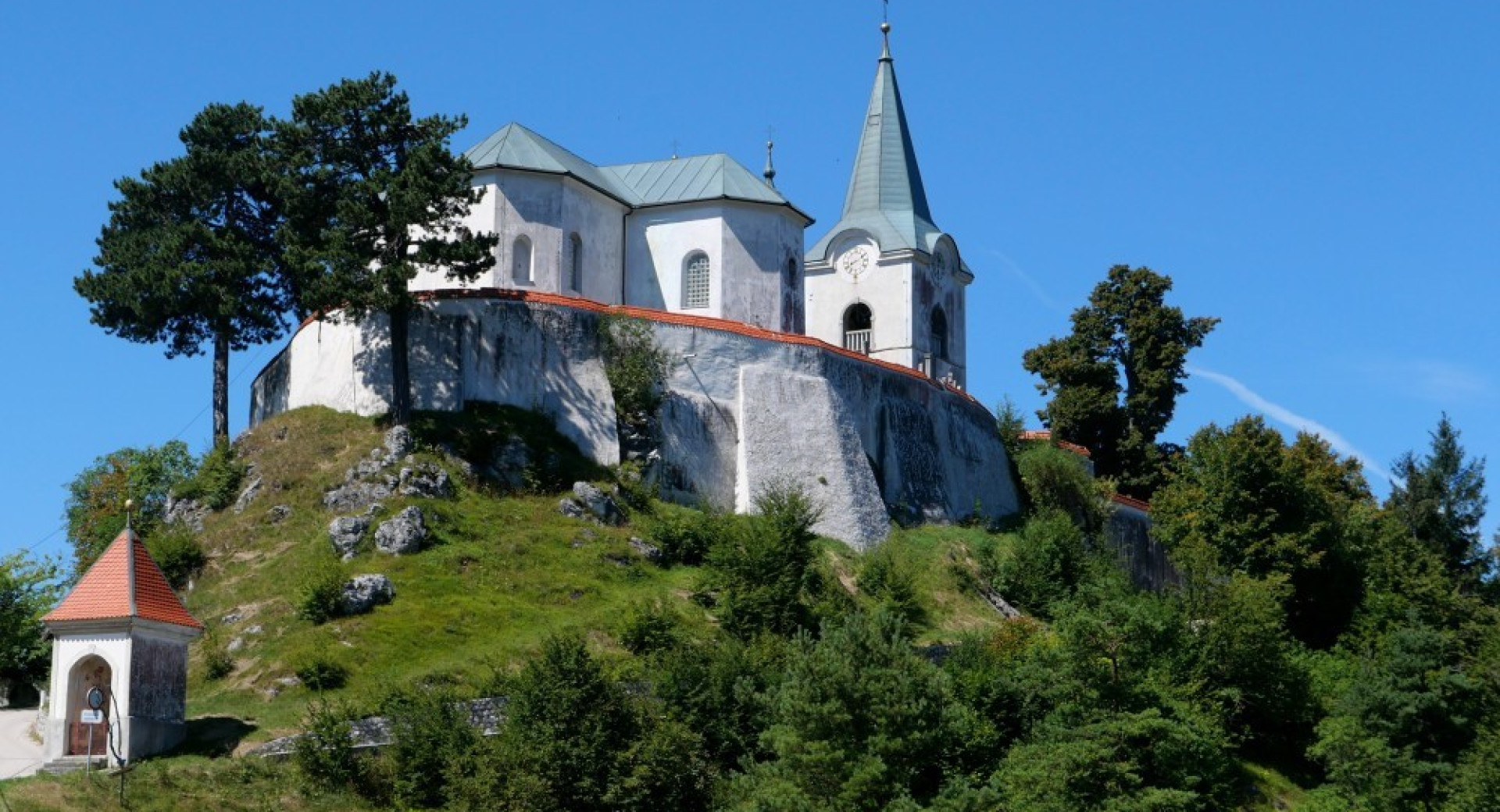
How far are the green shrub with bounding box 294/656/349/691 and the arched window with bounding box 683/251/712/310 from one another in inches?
942

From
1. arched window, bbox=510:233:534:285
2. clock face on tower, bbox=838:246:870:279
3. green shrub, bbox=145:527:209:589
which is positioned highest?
clock face on tower, bbox=838:246:870:279

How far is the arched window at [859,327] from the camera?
77375 mm

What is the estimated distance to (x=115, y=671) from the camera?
44344 millimetres

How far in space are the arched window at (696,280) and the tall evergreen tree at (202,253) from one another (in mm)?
13241

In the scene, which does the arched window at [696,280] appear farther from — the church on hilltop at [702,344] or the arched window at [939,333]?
the arched window at [939,333]

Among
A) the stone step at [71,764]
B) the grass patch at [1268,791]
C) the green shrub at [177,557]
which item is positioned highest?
the green shrub at [177,557]

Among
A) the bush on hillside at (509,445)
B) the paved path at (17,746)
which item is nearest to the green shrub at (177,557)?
the paved path at (17,746)

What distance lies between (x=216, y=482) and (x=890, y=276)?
90.4 feet

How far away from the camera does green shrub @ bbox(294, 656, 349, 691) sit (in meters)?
48.5

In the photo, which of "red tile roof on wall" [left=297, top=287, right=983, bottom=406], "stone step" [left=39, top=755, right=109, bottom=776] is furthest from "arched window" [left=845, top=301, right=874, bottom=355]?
"stone step" [left=39, top=755, right=109, bottom=776]

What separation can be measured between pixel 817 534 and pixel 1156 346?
21.6m

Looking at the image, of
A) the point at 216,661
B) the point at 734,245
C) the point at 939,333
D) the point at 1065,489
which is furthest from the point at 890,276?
the point at 216,661

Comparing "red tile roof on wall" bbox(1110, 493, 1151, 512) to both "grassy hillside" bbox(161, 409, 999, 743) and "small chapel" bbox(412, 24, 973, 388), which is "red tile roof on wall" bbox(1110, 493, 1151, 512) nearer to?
"small chapel" bbox(412, 24, 973, 388)

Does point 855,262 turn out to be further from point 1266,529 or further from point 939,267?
point 1266,529
